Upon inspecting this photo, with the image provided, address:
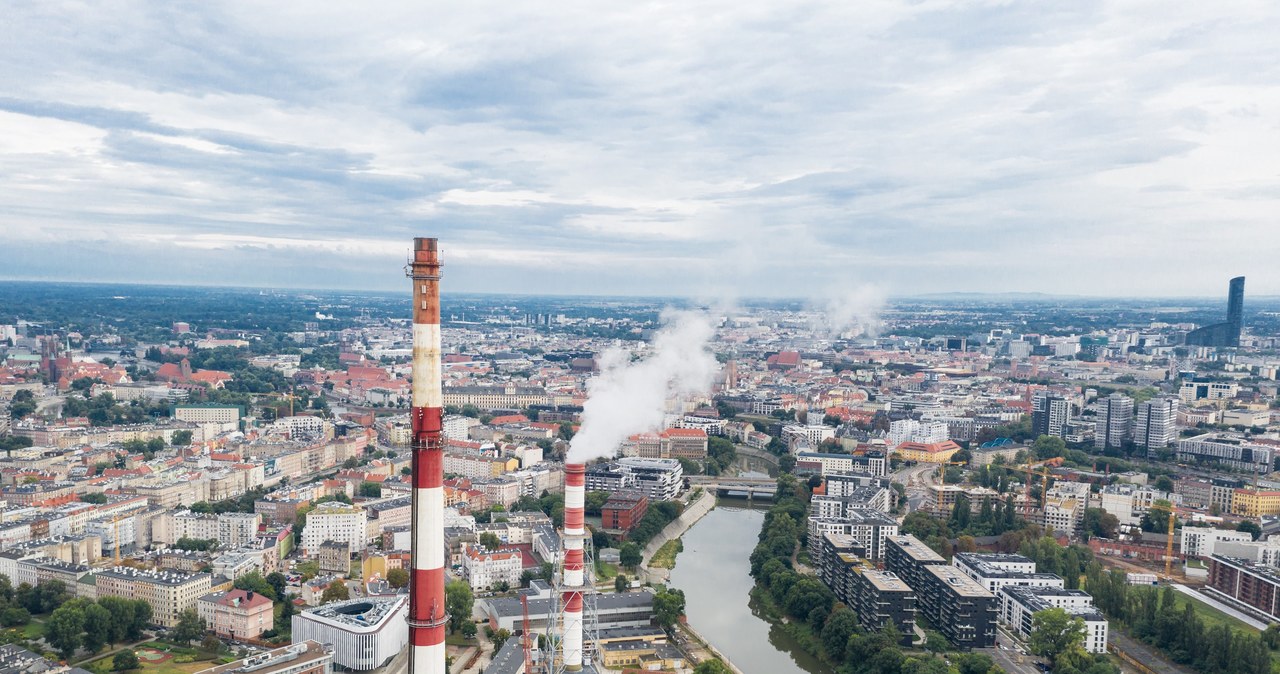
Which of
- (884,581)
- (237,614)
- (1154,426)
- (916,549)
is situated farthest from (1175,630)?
(1154,426)

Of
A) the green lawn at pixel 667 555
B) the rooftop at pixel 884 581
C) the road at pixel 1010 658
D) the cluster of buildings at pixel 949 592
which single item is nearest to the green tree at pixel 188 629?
the green lawn at pixel 667 555

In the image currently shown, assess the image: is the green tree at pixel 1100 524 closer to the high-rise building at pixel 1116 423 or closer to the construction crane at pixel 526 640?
the high-rise building at pixel 1116 423

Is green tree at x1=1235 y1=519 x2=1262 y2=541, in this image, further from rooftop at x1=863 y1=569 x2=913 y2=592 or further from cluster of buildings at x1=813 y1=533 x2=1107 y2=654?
rooftop at x1=863 y1=569 x2=913 y2=592

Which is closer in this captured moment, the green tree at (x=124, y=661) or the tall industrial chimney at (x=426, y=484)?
the tall industrial chimney at (x=426, y=484)

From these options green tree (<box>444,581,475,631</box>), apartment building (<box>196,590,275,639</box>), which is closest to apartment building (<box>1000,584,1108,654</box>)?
green tree (<box>444,581,475,631</box>)

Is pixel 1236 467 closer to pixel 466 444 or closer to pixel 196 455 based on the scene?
pixel 466 444

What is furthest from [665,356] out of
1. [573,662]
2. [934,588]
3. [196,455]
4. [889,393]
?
[889,393]
